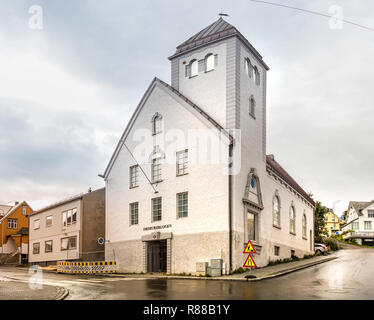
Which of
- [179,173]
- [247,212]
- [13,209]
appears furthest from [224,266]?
[13,209]

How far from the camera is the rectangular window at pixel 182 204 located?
31812 mm

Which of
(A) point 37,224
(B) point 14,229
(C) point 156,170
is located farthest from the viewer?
(B) point 14,229

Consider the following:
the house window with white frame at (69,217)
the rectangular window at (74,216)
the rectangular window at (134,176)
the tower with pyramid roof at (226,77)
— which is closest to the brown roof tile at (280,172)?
the tower with pyramid roof at (226,77)

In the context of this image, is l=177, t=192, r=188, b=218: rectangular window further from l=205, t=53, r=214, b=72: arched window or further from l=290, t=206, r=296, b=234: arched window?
l=290, t=206, r=296, b=234: arched window

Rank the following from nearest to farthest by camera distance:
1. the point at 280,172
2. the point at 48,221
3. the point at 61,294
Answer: the point at 61,294, the point at 280,172, the point at 48,221

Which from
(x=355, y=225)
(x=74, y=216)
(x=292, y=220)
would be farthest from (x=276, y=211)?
(x=355, y=225)

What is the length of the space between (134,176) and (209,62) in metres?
10.5

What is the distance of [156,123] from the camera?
35.3 m

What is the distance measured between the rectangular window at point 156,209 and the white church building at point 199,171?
75mm

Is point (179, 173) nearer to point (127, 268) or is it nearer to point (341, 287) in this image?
point (127, 268)

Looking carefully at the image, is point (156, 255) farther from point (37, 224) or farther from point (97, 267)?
point (37, 224)

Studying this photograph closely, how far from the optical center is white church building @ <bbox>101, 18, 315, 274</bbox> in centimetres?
3008

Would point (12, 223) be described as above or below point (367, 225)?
above
